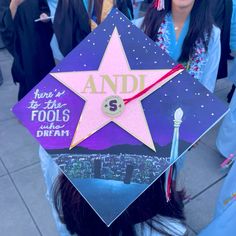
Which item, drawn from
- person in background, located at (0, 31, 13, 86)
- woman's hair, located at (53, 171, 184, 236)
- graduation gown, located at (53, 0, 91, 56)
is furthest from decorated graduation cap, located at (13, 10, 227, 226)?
person in background, located at (0, 31, 13, 86)

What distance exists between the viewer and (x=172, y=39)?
5.20 ft

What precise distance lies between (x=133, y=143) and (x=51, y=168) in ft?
1.74

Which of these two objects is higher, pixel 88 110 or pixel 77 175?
pixel 88 110

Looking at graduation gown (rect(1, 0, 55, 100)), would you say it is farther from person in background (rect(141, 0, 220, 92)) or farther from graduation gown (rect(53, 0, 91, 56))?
person in background (rect(141, 0, 220, 92))

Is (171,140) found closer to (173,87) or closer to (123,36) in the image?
(173,87)

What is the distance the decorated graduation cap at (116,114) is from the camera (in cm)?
87

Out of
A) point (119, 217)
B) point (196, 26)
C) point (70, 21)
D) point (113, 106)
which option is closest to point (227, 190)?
point (119, 217)

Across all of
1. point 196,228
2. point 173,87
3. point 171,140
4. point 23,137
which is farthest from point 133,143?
point 23,137

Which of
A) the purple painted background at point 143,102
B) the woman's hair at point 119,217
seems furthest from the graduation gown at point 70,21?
the woman's hair at point 119,217

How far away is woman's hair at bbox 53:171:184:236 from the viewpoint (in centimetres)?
109

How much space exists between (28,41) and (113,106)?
1788 millimetres

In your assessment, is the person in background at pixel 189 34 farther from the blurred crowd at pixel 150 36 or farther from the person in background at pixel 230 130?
the person in background at pixel 230 130

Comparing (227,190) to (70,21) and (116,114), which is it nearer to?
(116,114)

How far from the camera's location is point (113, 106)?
3.01 feet
